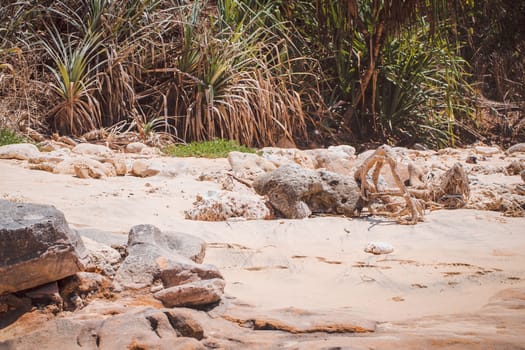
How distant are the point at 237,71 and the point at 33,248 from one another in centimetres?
635

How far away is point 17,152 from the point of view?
18.6 feet

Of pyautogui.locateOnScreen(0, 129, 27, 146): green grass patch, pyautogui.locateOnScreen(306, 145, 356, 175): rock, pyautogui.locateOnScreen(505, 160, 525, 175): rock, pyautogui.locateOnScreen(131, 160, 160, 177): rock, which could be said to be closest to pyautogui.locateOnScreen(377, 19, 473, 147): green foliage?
pyautogui.locateOnScreen(505, 160, 525, 175): rock

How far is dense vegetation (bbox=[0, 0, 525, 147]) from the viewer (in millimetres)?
7801

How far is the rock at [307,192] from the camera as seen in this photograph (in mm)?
4422

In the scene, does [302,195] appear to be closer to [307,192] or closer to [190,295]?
[307,192]

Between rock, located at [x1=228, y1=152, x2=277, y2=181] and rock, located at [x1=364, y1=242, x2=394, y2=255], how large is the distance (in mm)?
2067

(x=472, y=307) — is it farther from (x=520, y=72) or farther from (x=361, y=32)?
(x=520, y=72)

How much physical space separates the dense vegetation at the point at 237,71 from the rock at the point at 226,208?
355 cm

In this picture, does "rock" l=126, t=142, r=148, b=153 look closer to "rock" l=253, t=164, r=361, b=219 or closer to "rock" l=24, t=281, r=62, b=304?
"rock" l=253, t=164, r=361, b=219

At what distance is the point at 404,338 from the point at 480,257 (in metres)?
1.46

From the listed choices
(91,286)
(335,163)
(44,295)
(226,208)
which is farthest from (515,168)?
(44,295)

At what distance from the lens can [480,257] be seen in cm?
341

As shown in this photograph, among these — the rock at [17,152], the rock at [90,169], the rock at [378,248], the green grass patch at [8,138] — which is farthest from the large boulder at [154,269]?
the green grass patch at [8,138]

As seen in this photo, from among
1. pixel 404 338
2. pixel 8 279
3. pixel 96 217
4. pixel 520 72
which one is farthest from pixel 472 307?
pixel 520 72
